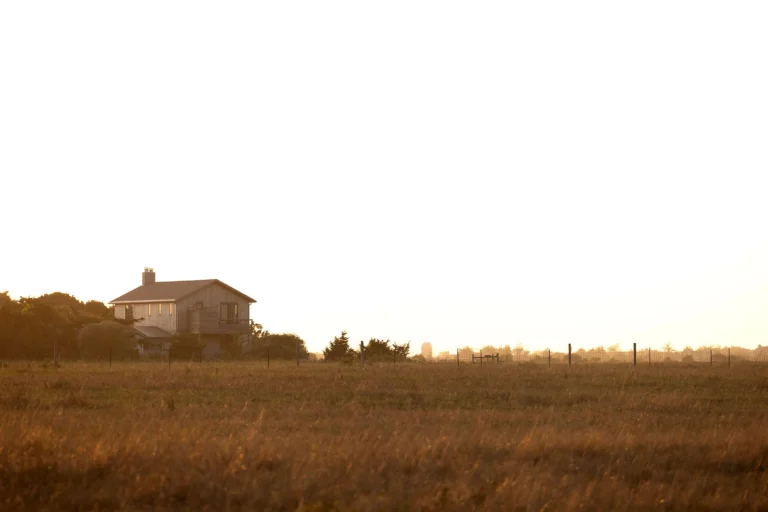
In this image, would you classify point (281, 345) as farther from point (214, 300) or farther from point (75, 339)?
point (75, 339)

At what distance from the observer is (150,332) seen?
66.9 m

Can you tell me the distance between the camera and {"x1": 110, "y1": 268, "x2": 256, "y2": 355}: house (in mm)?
67188

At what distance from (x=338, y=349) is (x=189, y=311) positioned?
15.6 meters

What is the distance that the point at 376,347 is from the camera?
60.2 meters

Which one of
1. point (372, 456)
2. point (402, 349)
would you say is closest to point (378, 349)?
point (402, 349)

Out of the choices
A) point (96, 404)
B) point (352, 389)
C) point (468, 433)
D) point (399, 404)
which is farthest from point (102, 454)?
point (352, 389)

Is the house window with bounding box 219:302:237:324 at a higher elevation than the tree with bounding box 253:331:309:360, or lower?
higher

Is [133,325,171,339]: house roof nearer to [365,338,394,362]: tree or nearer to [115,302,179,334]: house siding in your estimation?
[115,302,179,334]: house siding

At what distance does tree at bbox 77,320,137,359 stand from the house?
20.3 feet

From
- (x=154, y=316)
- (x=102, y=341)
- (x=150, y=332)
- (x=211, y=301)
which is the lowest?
(x=102, y=341)

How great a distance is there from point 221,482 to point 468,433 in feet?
17.7

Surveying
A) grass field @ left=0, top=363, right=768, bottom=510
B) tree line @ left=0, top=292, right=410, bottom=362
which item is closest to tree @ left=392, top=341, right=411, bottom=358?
tree line @ left=0, top=292, right=410, bottom=362

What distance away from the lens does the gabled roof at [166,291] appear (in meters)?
67.8

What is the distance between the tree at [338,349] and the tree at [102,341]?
46.0 feet
